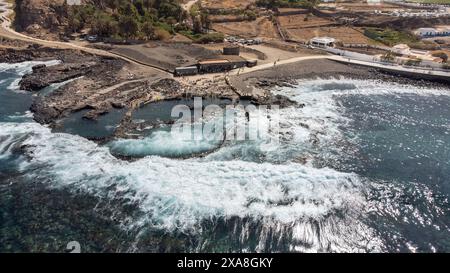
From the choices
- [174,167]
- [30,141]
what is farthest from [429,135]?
[30,141]

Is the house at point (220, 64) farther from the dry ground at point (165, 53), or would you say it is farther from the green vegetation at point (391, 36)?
the green vegetation at point (391, 36)

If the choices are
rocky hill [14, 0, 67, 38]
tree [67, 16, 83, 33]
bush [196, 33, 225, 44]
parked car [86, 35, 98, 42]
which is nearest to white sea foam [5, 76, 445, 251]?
parked car [86, 35, 98, 42]

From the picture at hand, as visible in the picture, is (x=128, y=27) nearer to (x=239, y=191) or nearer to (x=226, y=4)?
(x=226, y=4)

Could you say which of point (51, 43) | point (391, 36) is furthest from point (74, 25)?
point (391, 36)

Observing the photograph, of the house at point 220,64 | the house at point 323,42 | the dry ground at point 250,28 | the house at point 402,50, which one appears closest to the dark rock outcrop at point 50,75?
the house at point 220,64

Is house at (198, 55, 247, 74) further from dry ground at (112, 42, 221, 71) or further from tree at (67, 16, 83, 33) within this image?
tree at (67, 16, 83, 33)
